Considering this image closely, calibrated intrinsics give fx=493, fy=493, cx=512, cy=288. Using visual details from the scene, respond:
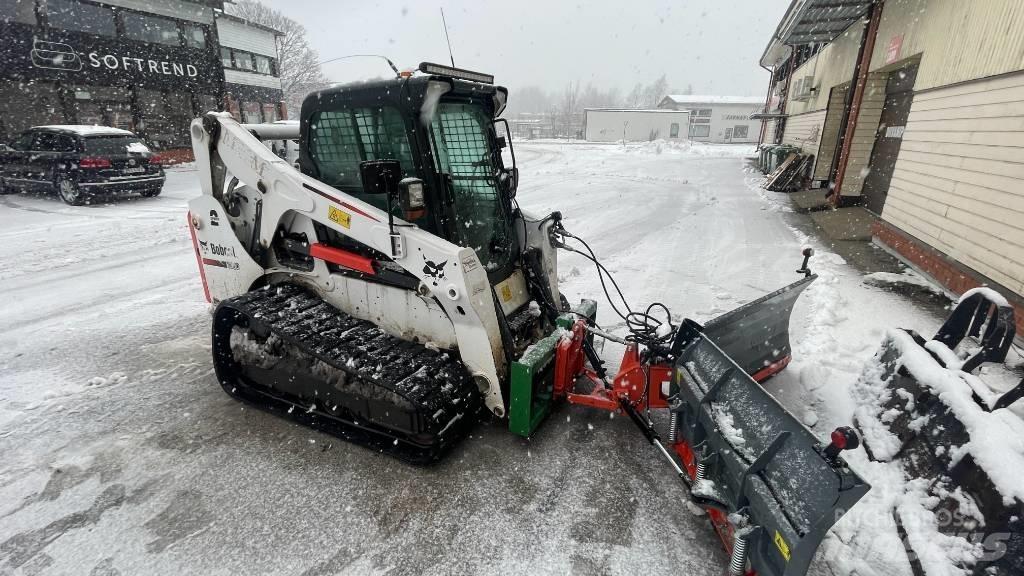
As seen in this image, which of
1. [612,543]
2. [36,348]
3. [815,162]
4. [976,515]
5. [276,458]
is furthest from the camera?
[815,162]

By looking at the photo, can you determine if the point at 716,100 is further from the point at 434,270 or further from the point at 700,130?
the point at 434,270

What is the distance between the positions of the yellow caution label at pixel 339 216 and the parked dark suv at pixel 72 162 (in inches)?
441

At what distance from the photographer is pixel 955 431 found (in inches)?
97.0

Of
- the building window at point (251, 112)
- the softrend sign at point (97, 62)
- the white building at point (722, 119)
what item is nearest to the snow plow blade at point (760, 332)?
the softrend sign at point (97, 62)

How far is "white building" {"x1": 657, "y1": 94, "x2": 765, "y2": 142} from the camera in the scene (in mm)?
57781

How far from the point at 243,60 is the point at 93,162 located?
16.4m

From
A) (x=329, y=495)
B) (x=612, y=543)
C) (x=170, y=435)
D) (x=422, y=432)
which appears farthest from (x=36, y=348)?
(x=612, y=543)

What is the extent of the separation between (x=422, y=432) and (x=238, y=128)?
2.79 metres

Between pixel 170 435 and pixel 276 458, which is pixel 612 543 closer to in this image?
pixel 276 458

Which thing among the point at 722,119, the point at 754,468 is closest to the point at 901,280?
the point at 754,468

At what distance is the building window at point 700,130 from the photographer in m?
59.2

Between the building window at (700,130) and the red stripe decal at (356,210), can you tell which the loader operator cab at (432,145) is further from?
the building window at (700,130)

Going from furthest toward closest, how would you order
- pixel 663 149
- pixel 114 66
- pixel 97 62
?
pixel 663 149 < pixel 114 66 < pixel 97 62

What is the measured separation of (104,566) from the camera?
8.13 ft
